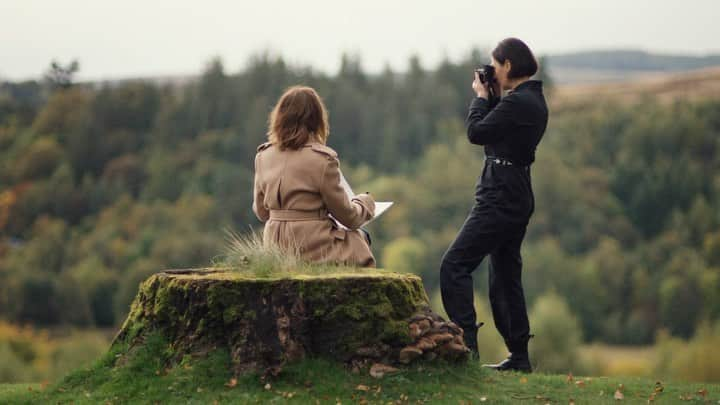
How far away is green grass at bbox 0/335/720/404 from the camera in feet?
24.0

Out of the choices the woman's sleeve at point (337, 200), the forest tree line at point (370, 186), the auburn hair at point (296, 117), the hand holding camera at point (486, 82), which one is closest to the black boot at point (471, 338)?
the woman's sleeve at point (337, 200)

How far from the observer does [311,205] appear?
8.18 m

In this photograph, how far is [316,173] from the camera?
8039 millimetres

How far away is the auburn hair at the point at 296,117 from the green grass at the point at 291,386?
68.0 inches

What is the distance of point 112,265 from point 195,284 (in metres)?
107

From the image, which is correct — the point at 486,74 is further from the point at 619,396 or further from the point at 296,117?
the point at 619,396

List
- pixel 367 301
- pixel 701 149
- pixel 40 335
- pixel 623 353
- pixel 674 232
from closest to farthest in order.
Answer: pixel 367 301 < pixel 40 335 < pixel 623 353 < pixel 674 232 < pixel 701 149

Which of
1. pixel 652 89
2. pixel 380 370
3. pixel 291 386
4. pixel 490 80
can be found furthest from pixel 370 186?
pixel 291 386

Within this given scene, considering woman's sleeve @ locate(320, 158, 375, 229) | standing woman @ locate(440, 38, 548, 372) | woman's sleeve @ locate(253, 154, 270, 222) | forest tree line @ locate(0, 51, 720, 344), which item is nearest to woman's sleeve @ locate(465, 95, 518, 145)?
standing woman @ locate(440, 38, 548, 372)

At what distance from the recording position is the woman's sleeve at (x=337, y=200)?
26.3 feet

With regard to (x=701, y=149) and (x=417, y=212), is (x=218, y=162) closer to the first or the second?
(x=417, y=212)

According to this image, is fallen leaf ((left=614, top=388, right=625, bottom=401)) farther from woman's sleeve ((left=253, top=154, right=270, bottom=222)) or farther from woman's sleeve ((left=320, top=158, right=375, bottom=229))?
woman's sleeve ((left=253, top=154, right=270, bottom=222))

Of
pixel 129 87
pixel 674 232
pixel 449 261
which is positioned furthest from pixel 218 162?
pixel 449 261

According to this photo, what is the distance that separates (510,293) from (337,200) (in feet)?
5.82
